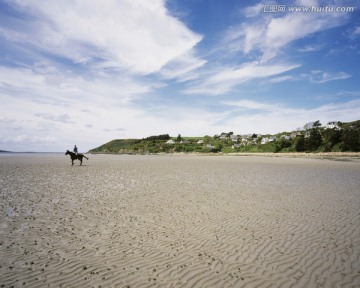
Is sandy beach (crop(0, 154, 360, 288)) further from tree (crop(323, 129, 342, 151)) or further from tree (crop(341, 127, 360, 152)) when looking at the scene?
tree (crop(323, 129, 342, 151))

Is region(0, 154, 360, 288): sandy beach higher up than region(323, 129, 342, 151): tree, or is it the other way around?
region(323, 129, 342, 151): tree

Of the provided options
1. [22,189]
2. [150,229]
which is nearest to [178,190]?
[150,229]

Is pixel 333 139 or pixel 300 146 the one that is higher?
pixel 333 139

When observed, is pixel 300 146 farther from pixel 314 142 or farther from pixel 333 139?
pixel 333 139

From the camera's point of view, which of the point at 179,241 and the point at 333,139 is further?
the point at 333,139

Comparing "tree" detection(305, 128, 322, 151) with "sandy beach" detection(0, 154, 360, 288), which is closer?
"sandy beach" detection(0, 154, 360, 288)

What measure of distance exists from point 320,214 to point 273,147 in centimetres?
11069

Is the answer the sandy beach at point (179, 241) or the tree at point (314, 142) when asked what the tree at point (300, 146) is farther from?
the sandy beach at point (179, 241)

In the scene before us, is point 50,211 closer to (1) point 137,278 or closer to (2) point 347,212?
(1) point 137,278

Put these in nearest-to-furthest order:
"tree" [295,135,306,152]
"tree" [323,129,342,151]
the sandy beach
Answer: the sandy beach → "tree" [323,129,342,151] → "tree" [295,135,306,152]

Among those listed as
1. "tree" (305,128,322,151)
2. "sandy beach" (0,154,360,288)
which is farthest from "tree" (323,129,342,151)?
"sandy beach" (0,154,360,288)

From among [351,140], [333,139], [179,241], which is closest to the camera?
[179,241]

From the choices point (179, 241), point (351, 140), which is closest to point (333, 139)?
point (351, 140)

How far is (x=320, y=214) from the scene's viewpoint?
12555 millimetres
